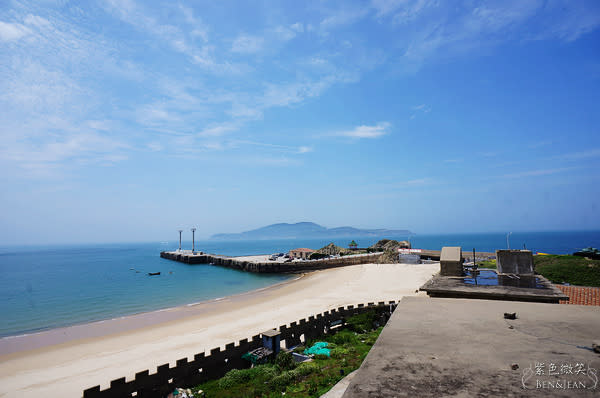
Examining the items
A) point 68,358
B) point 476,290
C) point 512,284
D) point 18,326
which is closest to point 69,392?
point 68,358

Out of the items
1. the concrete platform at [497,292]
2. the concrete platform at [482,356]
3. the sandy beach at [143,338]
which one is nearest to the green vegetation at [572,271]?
the sandy beach at [143,338]

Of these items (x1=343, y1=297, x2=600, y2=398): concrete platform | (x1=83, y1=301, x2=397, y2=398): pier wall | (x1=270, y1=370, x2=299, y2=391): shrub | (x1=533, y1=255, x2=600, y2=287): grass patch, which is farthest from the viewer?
(x1=533, y1=255, x2=600, y2=287): grass patch

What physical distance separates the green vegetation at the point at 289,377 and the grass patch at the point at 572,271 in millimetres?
23224

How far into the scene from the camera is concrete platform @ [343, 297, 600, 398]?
324 cm

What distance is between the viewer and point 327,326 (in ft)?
59.1

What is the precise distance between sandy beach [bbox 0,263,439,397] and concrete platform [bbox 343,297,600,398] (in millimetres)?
16497

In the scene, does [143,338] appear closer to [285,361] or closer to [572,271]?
[285,361]

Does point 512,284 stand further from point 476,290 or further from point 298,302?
point 298,302

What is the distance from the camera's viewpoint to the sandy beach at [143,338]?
1636cm

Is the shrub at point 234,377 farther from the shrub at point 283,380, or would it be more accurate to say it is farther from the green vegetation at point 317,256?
the green vegetation at point 317,256

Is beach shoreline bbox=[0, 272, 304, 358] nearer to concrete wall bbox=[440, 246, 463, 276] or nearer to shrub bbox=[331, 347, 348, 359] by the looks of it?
shrub bbox=[331, 347, 348, 359]

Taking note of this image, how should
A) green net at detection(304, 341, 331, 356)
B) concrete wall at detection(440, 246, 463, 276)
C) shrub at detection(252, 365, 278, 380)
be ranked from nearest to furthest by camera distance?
shrub at detection(252, 365, 278, 380)
green net at detection(304, 341, 331, 356)
concrete wall at detection(440, 246, 463, 276)

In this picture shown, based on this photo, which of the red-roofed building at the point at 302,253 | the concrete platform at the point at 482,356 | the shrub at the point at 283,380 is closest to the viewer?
the concrete platform at the point at 482,356

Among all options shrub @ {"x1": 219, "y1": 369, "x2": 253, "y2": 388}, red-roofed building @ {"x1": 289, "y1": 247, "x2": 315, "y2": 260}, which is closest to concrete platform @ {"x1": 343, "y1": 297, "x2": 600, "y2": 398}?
shrub @ {"x1": 219, "y1": 369, "x2": 253, "y2": 388}
